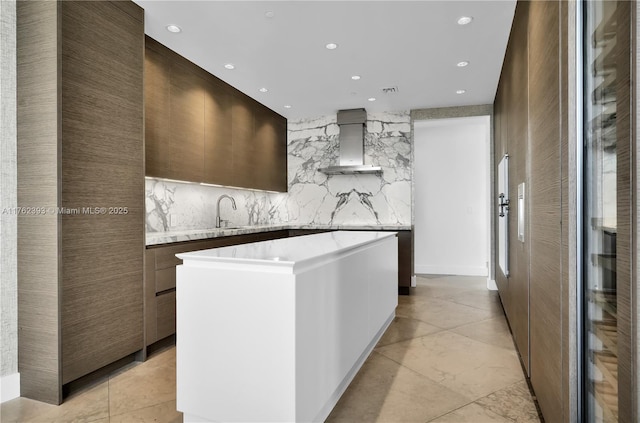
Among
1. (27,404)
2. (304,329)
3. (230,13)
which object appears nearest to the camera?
(304,329)

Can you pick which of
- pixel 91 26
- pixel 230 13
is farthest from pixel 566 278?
pixel 91 26

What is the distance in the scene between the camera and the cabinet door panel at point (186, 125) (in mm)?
3266

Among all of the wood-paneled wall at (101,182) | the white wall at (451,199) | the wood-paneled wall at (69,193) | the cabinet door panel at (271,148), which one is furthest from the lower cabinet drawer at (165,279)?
the white wall at (451,199)

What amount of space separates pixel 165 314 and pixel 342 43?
2592 mm

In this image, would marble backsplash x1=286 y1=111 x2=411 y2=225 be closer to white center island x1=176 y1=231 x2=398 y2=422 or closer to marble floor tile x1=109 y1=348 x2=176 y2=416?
marble floor tile x1=109 y1=348 x2=176 y2=416

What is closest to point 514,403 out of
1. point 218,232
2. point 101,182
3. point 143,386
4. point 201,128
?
point 143,386

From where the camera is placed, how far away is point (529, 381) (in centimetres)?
225

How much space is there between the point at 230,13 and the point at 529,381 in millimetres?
3121

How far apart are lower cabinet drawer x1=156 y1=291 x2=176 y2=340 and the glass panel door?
8.43 ft

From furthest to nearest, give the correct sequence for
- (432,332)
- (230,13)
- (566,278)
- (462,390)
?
(432,332) → (230,13) → (462,390) → (566,278)

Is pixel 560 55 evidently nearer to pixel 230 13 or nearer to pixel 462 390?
pixel 462 390

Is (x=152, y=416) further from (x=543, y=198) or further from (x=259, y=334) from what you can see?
(x=543, y=198)

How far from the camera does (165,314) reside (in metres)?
2.80

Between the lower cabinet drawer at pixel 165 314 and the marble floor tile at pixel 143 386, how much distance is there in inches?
8.8
